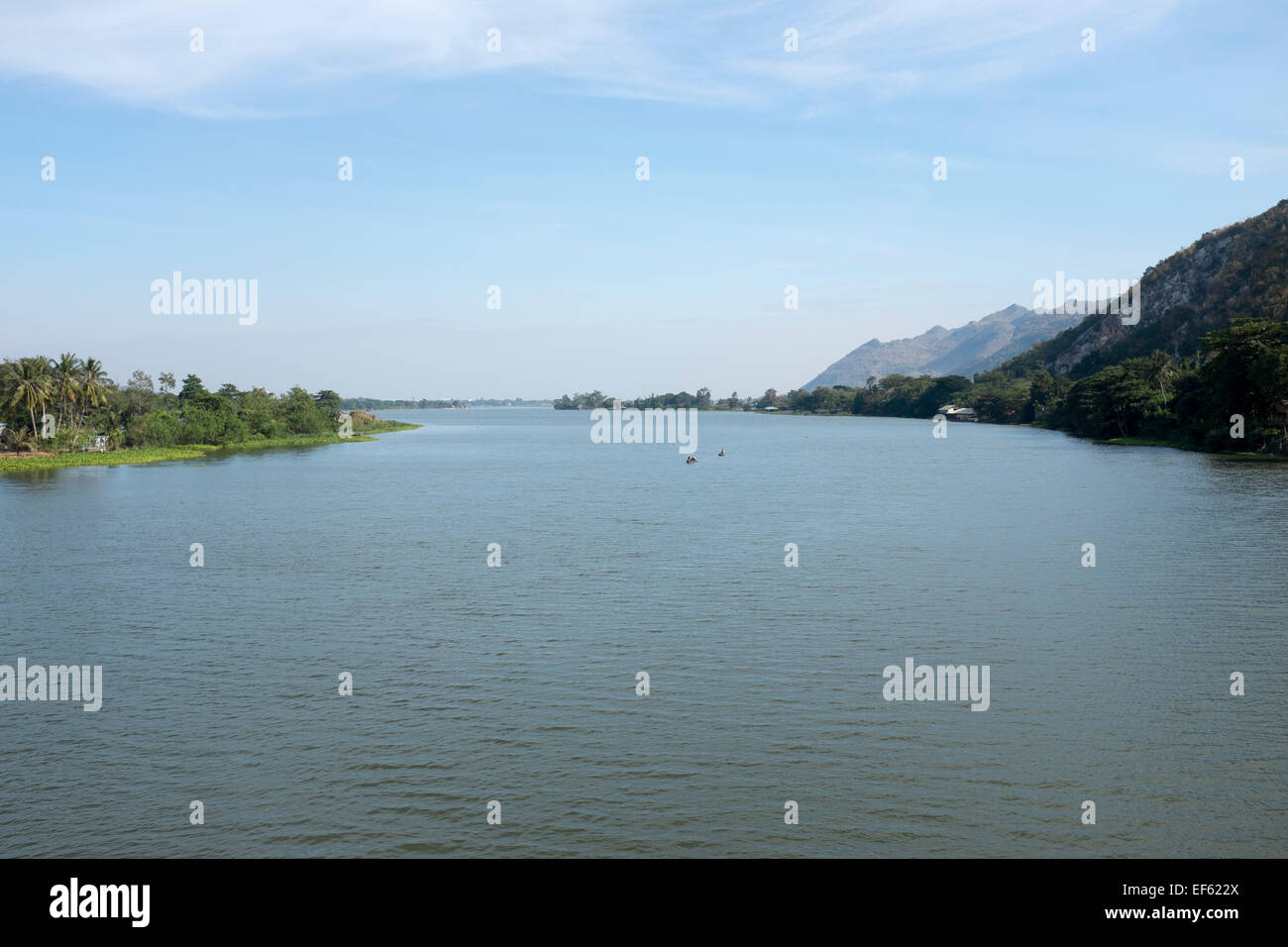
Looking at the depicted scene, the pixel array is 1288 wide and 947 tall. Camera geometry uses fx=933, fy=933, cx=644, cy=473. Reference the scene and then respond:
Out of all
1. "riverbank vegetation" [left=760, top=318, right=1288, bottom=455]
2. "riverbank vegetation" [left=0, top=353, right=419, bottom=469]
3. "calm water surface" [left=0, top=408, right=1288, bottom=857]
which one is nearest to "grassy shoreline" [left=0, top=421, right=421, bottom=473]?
"riverbank vegetation" [left=0, top=353, right=419, bottom=469]

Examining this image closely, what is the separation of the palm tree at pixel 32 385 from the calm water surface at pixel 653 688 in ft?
191

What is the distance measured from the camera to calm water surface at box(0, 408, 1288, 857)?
15.3 metres

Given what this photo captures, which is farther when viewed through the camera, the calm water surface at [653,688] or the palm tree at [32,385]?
the palm tree at [32,385]

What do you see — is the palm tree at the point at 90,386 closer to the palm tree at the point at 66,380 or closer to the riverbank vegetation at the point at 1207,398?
the palm tree at the point at 66,380

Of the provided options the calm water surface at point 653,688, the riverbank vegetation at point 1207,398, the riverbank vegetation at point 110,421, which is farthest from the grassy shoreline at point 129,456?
the riverbank vegetation at point 1207,398

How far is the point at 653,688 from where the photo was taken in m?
21.8

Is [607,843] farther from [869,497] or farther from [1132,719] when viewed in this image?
[869,497]

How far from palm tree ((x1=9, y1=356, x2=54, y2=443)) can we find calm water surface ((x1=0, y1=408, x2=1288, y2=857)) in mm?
58198

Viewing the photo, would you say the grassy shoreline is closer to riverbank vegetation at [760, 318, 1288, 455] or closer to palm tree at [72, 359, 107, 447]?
palm tree at [72, 359, 107, 447]

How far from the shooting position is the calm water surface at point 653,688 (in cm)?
1528

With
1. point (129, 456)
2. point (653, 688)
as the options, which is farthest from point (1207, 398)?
point (129, 456)

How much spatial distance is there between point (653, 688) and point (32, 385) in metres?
100

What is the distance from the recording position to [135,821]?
15438 mm
